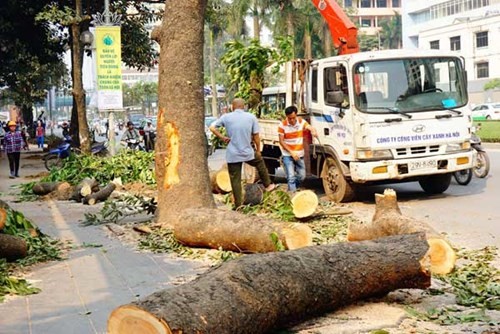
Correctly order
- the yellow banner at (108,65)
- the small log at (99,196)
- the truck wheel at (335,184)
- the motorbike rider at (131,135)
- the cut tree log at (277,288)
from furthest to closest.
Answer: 1. the motorbike rider at (131,135)
2. the yellow banner at (108,65)
3. the small log at (99,196)
4. the truck wheel at (335,184)
5. the cut tree log at (277,288)

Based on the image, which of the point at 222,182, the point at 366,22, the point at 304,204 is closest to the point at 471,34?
the point at 366,22

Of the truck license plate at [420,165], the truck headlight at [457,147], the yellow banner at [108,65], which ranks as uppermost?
the yellow banner at [108,65]

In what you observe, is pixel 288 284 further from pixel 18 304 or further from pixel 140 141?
pixel 140 141

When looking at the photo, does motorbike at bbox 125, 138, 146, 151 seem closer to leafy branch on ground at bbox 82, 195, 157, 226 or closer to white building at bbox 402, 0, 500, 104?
leafy branch on ground at bbox 82, 195, 157, 226

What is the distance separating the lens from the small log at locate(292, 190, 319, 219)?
9.94m

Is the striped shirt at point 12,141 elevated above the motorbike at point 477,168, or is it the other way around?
the striped shirt at point 12,141

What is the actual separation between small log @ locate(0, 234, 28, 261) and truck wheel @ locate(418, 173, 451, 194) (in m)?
7.66

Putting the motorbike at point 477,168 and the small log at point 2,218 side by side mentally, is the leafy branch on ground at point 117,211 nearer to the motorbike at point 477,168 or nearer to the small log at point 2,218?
the small log at point 2,218

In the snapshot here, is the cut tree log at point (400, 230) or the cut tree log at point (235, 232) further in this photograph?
the cut tree log at point (235, 232)

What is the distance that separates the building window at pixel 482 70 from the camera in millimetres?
67562

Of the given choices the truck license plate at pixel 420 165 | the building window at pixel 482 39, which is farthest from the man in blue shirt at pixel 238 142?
the building window at pixel 482 39

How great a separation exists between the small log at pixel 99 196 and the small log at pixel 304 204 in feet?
16.1

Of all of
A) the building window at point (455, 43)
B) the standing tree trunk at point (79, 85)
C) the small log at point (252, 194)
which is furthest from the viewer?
the building window at point (455, 43)

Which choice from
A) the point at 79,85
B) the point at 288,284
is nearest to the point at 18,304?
the point at 288,284
